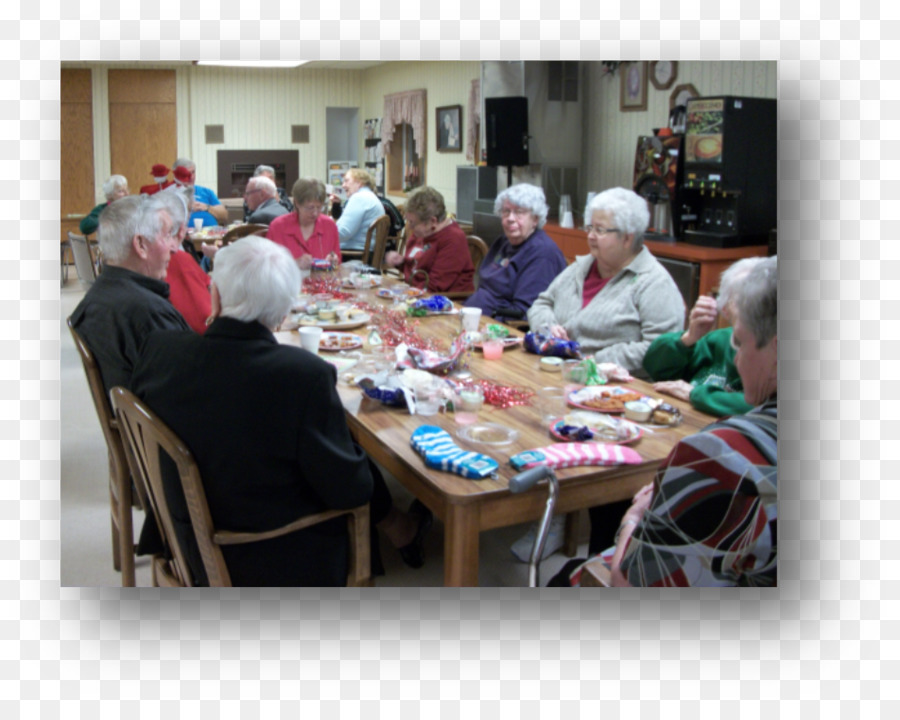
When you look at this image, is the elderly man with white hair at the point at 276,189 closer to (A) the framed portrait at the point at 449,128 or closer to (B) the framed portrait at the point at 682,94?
(A) the framed portrait at the point at 449,128

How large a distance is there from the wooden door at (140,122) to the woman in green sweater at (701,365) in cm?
144

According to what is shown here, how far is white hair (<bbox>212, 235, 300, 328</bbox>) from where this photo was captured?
5.13 ft

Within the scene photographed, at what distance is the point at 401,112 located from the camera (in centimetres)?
248

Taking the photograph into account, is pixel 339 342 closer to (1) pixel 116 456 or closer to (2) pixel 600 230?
(1) pixel 116 456

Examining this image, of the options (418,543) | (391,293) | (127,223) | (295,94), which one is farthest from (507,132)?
(418,543)

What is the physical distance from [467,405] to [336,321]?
3.59 feet

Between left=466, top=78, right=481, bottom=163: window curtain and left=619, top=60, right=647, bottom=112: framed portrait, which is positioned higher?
left=619, top=60, right=647, bottom=112: framed portrait

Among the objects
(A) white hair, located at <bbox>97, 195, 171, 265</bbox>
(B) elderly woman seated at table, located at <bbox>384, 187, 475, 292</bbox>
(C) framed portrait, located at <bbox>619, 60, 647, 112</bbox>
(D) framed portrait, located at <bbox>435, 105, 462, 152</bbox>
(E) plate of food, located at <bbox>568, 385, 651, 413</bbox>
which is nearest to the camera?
(E) plate of food, located at <bbox>568, 385, 651, 413</bbox>

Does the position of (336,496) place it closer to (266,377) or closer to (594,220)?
(266,377)

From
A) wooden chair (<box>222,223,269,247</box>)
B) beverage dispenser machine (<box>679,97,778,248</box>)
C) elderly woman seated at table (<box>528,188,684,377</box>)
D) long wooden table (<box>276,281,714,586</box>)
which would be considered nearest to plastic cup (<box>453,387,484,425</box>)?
long wooden table (<box>276,281,714,586</box>)

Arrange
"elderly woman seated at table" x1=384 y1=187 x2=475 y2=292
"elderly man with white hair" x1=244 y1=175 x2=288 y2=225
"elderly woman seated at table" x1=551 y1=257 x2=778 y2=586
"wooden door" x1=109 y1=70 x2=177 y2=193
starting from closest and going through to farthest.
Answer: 1. "elderly woman seated at table" x1=551 y1=257 x2=778 y2=586
2. "wooden door" x1=109 y1=70 x2=177 y2=193
3. "elderly man with white hair" x1=244 y1=175 x2=288 y2=225
4. "elderly woman seated at table" x1=384 y1=187 x2=475 y2=292

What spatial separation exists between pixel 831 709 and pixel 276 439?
1.24 meters

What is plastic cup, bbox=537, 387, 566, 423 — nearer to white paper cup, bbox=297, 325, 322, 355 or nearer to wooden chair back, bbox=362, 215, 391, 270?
white paper cup, bbox=297, 325, 322, 355

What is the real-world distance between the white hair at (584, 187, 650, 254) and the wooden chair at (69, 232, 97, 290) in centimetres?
155
